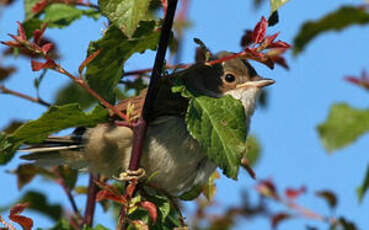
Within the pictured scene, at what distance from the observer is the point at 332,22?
3475mm

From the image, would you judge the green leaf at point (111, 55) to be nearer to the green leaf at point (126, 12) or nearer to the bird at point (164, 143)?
the green leaf at point (126, 12)

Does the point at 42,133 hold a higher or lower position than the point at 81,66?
lower

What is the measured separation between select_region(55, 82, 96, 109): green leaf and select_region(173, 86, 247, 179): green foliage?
188cm

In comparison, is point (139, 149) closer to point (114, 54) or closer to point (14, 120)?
point (114, 54)

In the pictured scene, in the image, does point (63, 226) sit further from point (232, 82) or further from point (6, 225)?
point (232, 82)

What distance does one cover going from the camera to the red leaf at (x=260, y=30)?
241 cm

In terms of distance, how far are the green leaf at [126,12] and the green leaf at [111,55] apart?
12.4 inches

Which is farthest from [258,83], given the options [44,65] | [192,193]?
[44,65]

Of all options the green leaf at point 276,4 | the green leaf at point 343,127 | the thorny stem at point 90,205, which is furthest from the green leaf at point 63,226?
the green leaf at point 276,4

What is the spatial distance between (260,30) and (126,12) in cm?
55

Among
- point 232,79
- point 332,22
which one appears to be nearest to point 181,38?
point 232,79

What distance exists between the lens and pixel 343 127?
3.68 meters

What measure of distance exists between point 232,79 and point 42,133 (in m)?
1.69

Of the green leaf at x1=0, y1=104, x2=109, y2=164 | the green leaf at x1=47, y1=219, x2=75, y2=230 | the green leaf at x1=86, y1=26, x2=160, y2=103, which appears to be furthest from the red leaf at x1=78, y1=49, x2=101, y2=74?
the green leaf at x1=47, y1=219, x2=75, y2=230
